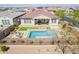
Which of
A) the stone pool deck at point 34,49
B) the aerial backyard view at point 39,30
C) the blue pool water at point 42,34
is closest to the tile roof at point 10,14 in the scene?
the aerial backyard view at point 39,30

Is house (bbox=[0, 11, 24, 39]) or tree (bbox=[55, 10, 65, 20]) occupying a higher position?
tree (bbox=[55, 10, 65, 20])

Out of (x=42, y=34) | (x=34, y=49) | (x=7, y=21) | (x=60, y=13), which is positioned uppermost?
(x=60, y=13)

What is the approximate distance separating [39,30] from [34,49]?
0.25 meters

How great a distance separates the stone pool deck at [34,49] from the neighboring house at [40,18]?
30 cm

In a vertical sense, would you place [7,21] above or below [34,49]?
above

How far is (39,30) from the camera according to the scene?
3.01m

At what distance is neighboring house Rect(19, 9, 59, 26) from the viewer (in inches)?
118

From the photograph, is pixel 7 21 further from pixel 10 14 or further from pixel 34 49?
pixel 34 49

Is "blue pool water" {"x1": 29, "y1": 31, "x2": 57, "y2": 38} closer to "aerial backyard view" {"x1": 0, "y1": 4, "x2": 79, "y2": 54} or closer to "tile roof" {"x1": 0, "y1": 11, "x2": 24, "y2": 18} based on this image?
"aerial backyard view" {"x1": 0, "y1": 4, "x2": 79, "y2": 54}

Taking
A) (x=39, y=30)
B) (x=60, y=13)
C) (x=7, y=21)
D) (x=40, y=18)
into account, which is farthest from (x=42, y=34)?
(x=7, y=21)

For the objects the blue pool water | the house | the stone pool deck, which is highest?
the house

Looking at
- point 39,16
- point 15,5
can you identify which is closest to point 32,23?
point 39,16

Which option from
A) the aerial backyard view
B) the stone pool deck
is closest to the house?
the aerial backyard view
